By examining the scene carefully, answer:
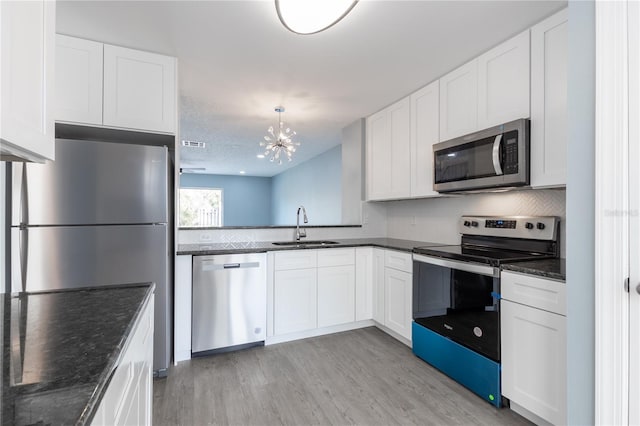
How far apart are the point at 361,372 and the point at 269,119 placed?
310cm

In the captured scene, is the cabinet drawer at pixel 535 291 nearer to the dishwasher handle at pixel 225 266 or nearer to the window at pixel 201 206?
the dishwasher handle at pixel 225 266

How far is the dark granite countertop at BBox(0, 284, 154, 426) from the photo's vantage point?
50 centimetres

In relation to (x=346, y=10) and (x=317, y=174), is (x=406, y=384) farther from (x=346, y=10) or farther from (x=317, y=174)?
(x=317, y=174)

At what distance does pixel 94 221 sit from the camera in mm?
2004

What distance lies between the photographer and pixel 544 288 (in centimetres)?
163

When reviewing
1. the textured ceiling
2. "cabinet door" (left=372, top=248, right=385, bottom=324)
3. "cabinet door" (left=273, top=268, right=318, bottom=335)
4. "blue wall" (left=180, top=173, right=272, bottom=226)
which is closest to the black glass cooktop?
"cabinet door" (left=372, top=248, right=385, bottom=324)

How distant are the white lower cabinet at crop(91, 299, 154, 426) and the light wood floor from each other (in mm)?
775

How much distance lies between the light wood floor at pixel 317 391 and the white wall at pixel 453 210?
4.03ft

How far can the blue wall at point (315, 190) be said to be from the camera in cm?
564

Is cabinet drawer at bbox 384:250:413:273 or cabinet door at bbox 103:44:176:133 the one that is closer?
cabinet door at bbox 103:44:176:133

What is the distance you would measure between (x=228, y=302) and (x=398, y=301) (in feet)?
4.91

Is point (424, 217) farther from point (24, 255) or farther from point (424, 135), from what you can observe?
point (24, 255)

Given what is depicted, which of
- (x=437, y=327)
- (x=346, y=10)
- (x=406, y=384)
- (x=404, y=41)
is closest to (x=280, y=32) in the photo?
(x=346, y=10)
